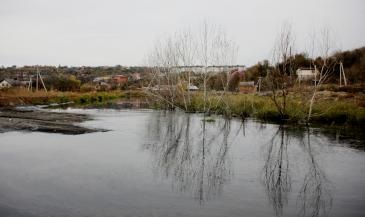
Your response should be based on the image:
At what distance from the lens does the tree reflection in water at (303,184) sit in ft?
22.0

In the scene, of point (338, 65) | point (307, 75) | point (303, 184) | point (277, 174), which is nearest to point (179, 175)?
point (277, 174)

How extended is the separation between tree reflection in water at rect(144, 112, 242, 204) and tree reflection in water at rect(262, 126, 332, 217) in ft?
3.50

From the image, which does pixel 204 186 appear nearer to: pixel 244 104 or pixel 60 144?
pixel 60 144

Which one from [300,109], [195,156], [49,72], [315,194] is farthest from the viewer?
[49,72]

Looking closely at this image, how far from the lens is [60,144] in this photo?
12141 millimetres

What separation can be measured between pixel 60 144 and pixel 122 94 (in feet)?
148

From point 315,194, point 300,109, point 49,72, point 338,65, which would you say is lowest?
point 315,194

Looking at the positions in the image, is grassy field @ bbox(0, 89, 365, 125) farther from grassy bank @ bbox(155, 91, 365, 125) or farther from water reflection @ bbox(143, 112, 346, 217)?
water reflection @ bbox(143, 112, 346, 217)

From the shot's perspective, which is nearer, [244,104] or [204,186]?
[204,186]

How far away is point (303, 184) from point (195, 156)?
11.8 feet

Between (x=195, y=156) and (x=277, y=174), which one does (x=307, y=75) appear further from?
(x=277, y=174)

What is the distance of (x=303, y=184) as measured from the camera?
27.1 ft

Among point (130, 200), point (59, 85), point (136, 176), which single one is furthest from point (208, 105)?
point (59, 85)

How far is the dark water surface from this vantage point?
6.46 m
